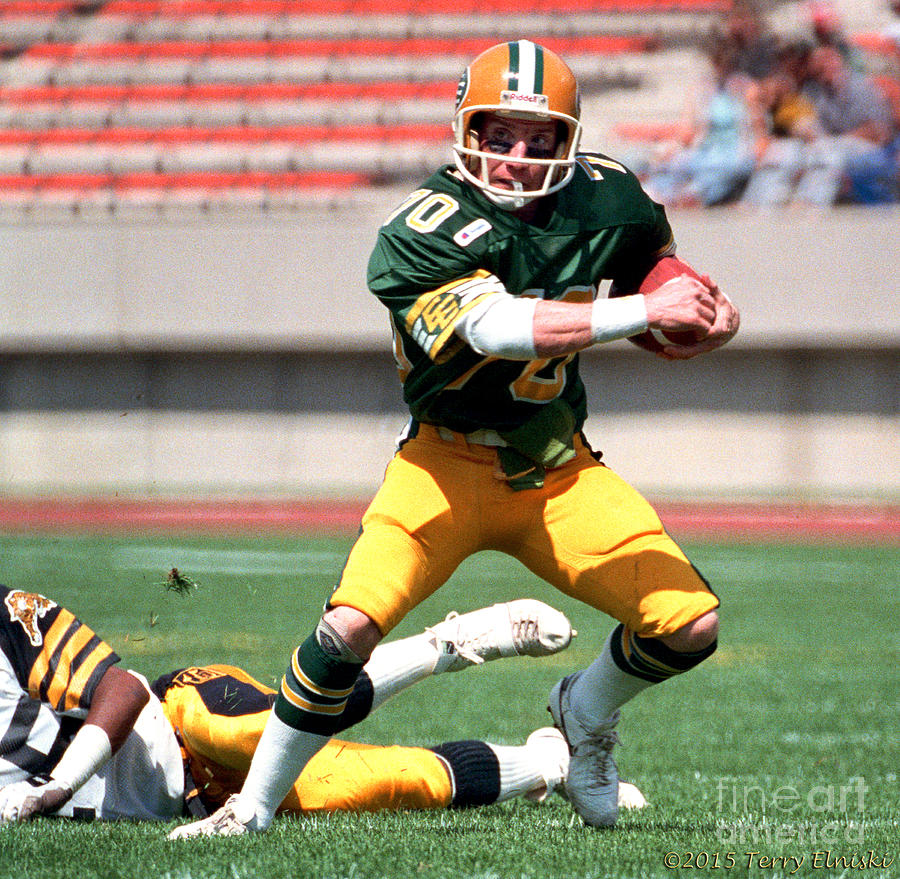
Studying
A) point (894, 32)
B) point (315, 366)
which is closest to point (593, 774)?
point (315, 366)

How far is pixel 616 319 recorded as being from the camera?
2682 millimetres

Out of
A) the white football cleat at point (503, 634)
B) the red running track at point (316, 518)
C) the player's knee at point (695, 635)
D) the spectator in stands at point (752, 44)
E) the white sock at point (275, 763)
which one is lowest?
the red running track at point (316, 518)

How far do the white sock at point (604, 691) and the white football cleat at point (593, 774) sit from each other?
23 millimetres

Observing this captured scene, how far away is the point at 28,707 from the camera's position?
9.51 feet

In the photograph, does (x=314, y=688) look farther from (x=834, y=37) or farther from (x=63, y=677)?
(x=834, y=37)

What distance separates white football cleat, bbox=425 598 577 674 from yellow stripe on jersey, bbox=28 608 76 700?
2.76ft

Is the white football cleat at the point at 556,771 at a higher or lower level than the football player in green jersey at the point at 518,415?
lower

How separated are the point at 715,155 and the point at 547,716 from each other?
6.94 m

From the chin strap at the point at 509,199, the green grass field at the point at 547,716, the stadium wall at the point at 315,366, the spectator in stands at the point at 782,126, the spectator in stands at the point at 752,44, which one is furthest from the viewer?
the spectator in stands at the point at 752,44

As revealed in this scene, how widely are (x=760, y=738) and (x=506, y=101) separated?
2.18m

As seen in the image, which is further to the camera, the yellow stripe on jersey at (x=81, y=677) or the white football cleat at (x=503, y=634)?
the white football cleat at (x=503, y=634)

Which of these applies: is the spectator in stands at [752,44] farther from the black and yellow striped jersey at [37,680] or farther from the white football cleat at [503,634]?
the black and yellow striped jersey at [37,680]

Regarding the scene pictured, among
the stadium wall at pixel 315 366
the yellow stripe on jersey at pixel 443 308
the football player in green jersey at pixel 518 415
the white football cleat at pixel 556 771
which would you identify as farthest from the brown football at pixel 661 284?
the stadium wall at pixel 315 366

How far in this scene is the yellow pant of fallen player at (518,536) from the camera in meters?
2.85
